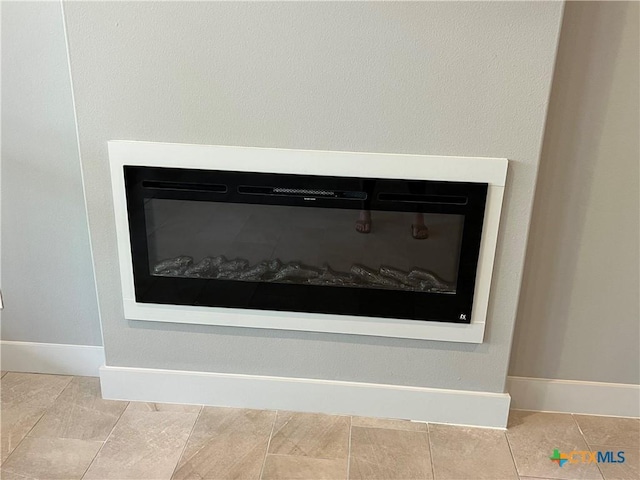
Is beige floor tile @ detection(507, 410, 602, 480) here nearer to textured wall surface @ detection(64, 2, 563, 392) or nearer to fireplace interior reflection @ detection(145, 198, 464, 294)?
textured wall surface @ detection(64, 2, 563, 392)

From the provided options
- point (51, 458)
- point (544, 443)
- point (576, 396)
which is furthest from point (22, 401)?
point (576, 396)

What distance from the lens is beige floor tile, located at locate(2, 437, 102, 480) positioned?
1783 mm

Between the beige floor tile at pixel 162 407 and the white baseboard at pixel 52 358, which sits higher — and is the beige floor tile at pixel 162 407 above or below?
below

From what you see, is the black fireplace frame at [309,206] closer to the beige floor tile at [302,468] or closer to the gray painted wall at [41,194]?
the gray painted wall at [41,194]

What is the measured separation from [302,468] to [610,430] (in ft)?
3.69

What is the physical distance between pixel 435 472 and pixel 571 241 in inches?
34.8

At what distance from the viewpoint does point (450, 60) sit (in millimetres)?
1636

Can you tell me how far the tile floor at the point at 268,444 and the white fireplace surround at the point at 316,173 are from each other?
36 cm

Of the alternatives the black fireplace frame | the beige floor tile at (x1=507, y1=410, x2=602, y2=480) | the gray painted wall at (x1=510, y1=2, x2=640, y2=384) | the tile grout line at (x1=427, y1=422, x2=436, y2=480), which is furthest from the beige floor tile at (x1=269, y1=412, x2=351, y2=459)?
the gray painted wall at (x1=510, y1=2, x2=640, y2=384)

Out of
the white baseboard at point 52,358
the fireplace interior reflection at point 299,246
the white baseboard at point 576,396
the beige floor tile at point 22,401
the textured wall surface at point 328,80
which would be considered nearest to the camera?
the textured wall surface at point 328,80

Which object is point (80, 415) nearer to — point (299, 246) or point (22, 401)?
point (22, 401)

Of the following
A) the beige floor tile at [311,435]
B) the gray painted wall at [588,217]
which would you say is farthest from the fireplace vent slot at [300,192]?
the beige floor tile at [311,435]

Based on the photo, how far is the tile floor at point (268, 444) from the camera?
1.81 m

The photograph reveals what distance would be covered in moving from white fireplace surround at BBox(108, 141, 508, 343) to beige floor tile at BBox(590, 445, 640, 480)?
0.58 metres
